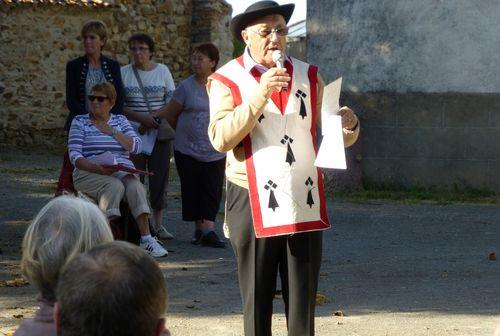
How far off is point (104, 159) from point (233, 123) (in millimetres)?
3989

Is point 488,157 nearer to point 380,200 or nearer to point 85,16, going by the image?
point 380,200

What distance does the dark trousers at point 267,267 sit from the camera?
5.24m

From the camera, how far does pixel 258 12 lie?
5.19 metres

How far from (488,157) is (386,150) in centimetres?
133

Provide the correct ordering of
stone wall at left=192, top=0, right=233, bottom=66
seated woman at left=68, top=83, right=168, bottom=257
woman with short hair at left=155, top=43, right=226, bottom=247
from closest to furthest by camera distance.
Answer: seated woman at left=68, top=83, right=168, bottom=257, woman with short hair at left=155, top=43, right=226, bottom=247, stone wall at left=192, top=0, right=233, bottom=66

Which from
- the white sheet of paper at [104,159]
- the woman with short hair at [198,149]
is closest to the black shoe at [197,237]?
the woman with short hair at [198,149]

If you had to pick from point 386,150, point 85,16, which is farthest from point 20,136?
point 386,150

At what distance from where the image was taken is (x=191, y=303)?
7559 mm

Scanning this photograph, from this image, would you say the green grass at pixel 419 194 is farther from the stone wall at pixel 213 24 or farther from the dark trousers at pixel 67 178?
the stone wall at pixel 213 24

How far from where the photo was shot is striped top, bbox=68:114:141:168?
29.0 feet

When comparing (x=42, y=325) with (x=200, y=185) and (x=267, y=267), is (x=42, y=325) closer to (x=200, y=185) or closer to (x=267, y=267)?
(x=267, y=267)

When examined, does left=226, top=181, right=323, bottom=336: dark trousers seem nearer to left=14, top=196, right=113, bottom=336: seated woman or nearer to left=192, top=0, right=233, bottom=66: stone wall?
left=14, top=196, right=113, bottom=336: seated woman

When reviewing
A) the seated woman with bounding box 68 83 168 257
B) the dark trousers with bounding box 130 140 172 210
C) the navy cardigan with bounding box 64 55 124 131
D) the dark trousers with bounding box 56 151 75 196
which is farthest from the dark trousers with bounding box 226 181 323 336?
the dark trousers with bounding box 130 140 172 210

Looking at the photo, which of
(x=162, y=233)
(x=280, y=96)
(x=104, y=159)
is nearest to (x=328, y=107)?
(x=280, y=96)
